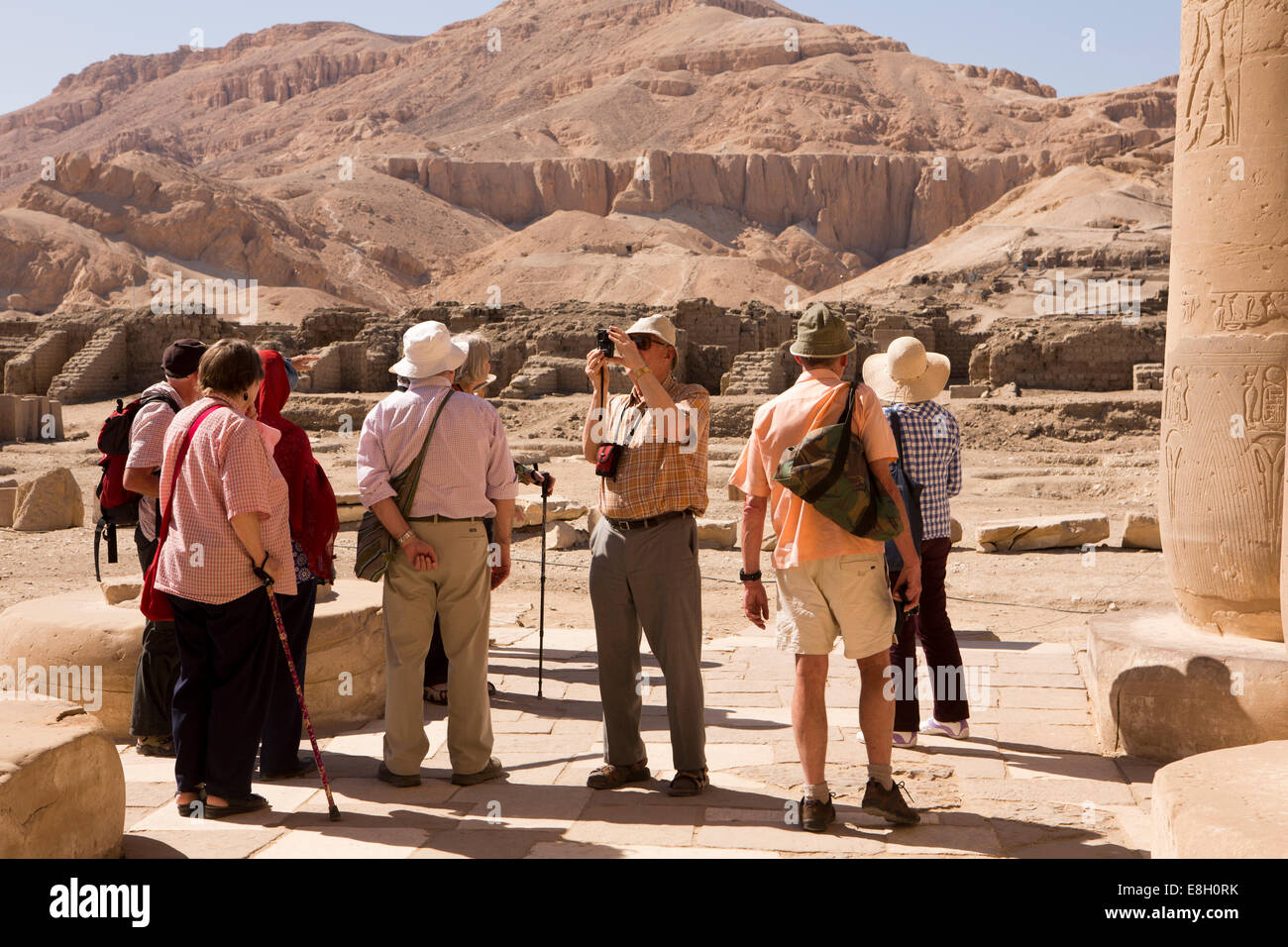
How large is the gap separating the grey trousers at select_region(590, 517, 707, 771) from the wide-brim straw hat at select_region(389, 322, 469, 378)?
2.82 feet

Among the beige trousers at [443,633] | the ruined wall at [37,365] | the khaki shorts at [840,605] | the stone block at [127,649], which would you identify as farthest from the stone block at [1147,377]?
the ruined wall at [37,365]

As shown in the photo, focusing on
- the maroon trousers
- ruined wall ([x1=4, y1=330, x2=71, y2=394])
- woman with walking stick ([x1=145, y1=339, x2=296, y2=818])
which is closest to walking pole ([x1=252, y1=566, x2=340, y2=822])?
woman with walking stick ([x1=145, y1=339, x2=296, y2=818])

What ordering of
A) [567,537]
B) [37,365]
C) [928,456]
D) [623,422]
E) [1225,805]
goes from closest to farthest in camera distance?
[1225,805] → [623,422] → [928,456] → [567,537] → [37,365]

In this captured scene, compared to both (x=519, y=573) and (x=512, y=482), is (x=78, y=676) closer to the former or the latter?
(x=512, y=482)

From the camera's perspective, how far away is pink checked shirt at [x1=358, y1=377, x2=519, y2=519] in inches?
172

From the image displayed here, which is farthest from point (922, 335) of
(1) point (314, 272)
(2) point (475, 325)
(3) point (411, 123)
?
(3) point (411, 123)

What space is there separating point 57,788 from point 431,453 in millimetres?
1661

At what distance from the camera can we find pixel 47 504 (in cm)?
1247

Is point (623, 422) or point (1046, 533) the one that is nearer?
point (623, 422)

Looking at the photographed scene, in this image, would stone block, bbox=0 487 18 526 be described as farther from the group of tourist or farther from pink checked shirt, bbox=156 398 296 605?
pink checked shirt, bbox=156 398 296 605

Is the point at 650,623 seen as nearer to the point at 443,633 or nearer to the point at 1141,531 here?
the point at 443,633

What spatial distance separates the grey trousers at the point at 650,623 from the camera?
4352mm

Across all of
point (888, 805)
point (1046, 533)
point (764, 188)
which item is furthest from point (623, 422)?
point (764, 188)

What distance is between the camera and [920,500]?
501 centimetres
